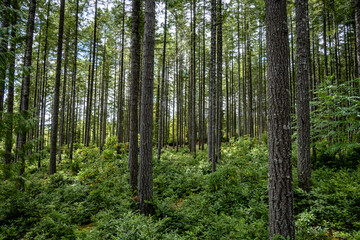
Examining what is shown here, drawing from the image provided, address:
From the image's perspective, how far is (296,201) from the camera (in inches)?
210

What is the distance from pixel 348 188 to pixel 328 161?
3179mm

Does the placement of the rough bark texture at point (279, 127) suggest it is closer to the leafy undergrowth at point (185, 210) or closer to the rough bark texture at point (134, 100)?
the leafy undergrowth at point (185, 210)

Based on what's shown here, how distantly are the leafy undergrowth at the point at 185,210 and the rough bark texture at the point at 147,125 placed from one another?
0.41 m

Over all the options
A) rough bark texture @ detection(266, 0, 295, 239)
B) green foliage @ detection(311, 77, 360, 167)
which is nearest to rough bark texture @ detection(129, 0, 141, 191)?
rough bark texture @ detection(266, 0, 295, 239)

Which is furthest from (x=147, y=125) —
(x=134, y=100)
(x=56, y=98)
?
(x=56, y=98)

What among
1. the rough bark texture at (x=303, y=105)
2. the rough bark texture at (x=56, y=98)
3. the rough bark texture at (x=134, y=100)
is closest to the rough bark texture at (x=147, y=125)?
the rough bark texture at (x=134, y=100)

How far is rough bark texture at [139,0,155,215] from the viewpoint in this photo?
17.1 feet

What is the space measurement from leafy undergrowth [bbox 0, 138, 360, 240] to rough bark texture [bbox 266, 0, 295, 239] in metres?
1.00

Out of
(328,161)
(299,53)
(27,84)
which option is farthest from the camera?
A: (27,84)

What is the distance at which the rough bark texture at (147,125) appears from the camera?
520 centimetres

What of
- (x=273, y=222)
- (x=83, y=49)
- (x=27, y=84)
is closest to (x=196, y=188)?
(x=273, y=222)

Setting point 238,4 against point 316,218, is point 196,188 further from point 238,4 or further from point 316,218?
point 238,4

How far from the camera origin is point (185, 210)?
18.2 ft

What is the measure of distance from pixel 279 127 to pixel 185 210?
4.06 metres
